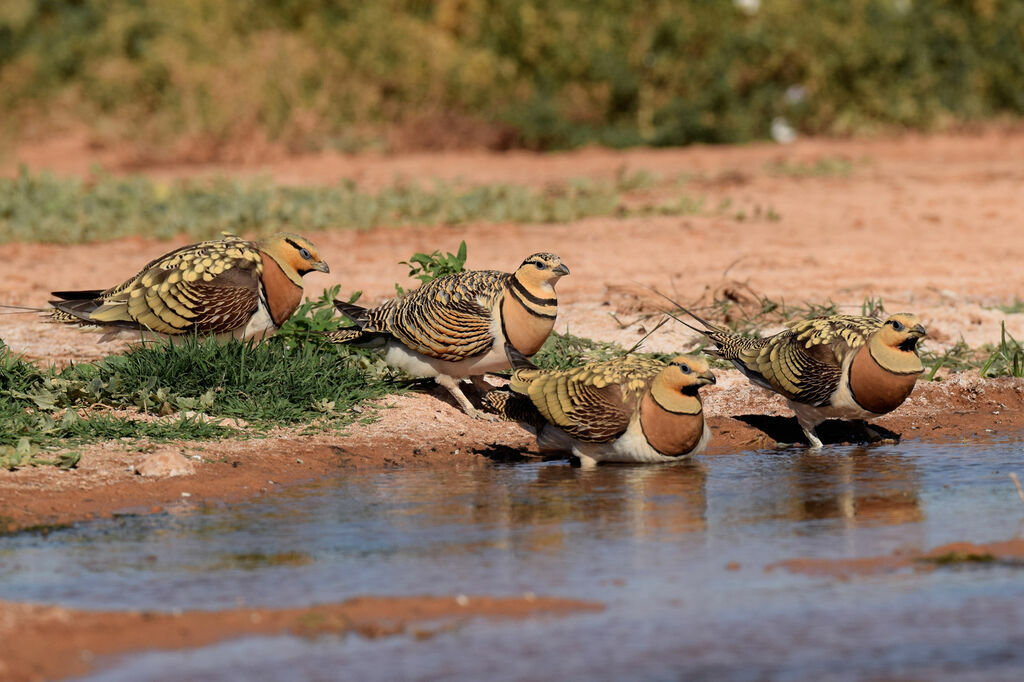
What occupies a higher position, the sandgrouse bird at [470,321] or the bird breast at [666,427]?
the sandgrouse bird at [470,321]

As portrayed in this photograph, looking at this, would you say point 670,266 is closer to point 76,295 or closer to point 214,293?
point 214,293

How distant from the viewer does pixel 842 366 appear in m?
6.73

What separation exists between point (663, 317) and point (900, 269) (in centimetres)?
278

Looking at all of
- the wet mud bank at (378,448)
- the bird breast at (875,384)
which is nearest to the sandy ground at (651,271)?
the wet mud bank at (378,448)

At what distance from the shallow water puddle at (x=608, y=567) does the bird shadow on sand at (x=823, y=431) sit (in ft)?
1.83

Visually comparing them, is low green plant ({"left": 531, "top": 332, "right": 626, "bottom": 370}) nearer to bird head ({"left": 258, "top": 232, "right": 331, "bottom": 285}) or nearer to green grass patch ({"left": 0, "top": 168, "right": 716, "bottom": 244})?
bird head ({"left": 258, "top": 232, "right": 331, "bottom": 285})

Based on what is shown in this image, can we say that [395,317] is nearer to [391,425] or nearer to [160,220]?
[391,425]

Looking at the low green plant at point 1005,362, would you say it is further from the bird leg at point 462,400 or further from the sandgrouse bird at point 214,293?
the sandgrouse bird at point 214,293

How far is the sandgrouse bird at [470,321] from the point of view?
693 cm

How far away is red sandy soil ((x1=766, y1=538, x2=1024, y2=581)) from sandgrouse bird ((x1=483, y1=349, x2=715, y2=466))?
1.56 m

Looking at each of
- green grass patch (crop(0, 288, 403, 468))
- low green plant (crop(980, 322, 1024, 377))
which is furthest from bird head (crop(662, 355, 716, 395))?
low green plant (crop(980, 322, 1024, 377))

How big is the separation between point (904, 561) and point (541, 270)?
2.64 metres

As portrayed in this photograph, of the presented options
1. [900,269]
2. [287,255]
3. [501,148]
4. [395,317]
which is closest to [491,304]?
[395,317]

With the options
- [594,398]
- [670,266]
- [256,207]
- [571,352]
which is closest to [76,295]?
[571,352]
